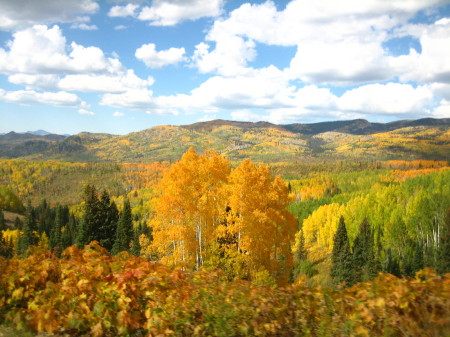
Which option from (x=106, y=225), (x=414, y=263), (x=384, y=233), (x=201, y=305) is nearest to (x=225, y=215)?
(x=201, y=305)

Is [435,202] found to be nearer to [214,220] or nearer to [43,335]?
[214,220]

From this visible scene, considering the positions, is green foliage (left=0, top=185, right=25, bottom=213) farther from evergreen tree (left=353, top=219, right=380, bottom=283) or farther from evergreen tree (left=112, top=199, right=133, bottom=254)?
evergreen tree (left=353, top=219, right=380, bottom=283)

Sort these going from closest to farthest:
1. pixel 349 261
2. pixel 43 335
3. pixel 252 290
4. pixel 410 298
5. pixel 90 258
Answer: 1. pixel 410 298
2. pixel 43 335
3. pixel 252 290
4. pixel 90 258
5. pixel 349 261

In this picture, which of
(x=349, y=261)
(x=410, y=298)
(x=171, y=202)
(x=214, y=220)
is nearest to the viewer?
(x=410, y=298)

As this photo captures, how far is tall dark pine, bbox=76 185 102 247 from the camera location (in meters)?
32.8

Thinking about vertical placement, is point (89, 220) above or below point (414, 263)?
above

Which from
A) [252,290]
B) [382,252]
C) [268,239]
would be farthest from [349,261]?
[252,290]

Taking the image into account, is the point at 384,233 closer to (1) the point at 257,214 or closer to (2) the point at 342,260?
(2) the point at 342,260

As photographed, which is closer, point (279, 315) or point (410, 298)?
point (410, 298)

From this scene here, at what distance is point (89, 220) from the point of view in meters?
33.3

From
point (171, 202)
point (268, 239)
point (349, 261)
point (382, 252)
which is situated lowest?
point (382, 252)

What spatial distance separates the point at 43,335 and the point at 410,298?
22.1 feet

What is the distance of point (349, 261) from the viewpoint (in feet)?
180

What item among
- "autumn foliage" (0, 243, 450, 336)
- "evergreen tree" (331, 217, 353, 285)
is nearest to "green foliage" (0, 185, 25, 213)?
"evergreen tree" (331, 217, 353, 285)
